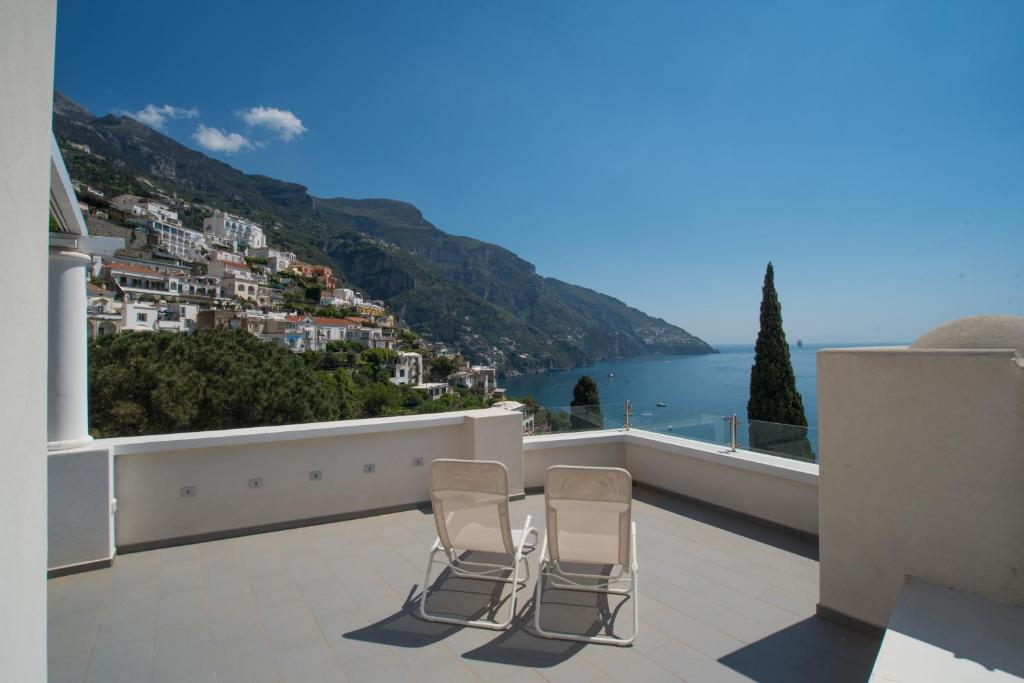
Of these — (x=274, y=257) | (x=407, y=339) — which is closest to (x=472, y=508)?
(x=407, y=339)

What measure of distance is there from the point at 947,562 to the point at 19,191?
3622 millimetres

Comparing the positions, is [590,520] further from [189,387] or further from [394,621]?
[189,387]

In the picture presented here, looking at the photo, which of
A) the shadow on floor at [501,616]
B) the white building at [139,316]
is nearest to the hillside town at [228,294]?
the white building at [139,316]

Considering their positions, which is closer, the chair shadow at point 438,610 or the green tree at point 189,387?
the chair shadow at point 438,610

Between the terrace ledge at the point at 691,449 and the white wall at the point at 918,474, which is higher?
the white wall at the point at 918,474

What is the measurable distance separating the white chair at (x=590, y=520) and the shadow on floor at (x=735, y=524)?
5.81 feet

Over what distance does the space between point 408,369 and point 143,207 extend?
138 ft

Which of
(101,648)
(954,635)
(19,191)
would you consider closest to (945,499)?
(954,635)

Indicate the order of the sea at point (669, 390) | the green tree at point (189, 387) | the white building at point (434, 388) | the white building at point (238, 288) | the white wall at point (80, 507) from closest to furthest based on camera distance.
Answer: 1. the white wall at point (80, 507)
2. the sea at point (669, 390)
3. the green tree at point (189, 387)
4. the white building at point (434, 388)
5. the white building at point (238, 288)

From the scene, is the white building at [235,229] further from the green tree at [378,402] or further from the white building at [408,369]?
the green tree at [378,402]

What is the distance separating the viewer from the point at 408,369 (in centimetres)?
5825

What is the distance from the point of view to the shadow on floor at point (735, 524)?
399cm

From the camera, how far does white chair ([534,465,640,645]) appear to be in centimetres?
290

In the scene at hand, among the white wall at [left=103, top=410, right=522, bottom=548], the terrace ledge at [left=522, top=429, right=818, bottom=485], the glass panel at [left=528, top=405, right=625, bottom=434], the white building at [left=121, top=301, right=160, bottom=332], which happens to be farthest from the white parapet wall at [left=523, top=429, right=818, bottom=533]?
the white building at [left=121, top=301, right=160, bottom=332]
